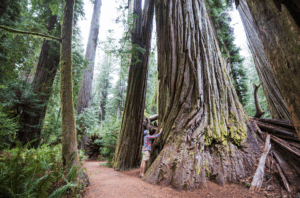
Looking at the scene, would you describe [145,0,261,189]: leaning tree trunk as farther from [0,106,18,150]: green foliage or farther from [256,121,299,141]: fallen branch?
[0,106,18,150]: green foliage

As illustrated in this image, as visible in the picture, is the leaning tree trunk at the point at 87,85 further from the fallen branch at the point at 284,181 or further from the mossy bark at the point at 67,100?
the fallen branch at the point at 284,181

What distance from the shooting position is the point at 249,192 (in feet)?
7.35

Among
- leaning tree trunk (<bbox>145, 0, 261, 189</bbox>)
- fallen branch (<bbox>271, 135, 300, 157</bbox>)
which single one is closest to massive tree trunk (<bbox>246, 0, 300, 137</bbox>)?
leaning tree trunk (<bbox>145, 0, 261, 189</bbox>)

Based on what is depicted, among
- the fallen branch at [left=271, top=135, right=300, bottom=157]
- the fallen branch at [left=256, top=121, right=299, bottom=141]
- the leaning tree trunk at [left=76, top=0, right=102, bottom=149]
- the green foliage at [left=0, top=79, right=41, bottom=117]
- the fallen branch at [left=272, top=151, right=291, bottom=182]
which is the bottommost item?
the fallen branch at [left=272, top=151, right=291, bottom=182]

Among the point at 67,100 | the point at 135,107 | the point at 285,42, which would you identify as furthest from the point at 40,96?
the point at 285,42

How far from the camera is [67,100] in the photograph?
2.80m

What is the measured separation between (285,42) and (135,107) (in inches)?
191

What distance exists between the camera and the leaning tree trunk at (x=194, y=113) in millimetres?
2750

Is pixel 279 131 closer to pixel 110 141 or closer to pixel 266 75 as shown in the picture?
pixel 266 75

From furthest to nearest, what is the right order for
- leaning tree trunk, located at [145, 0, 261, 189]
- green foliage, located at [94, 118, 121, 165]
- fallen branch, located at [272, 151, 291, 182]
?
1. green foliage, located at [94, 118, 121, 165]
2. leaning tree trunk, located at [145, 0, 261, 189]
3. fallen branch, located at [272, 151, 291, 182]

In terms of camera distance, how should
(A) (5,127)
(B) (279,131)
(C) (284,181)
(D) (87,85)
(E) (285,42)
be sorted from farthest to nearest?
(D) (87,85)
(A) (5,127)
(B) (279,131)
(C) (284,181)
(E) (285,42)

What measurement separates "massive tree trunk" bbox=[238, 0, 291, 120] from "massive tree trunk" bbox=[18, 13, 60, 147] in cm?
801

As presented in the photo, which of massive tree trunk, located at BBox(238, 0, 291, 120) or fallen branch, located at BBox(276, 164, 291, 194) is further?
massive tree trunk, located at BBox(238, 0, 291, 120)

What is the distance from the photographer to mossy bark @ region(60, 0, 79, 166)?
8.77ft
